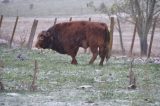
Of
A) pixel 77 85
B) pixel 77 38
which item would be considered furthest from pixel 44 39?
pixel 77 85

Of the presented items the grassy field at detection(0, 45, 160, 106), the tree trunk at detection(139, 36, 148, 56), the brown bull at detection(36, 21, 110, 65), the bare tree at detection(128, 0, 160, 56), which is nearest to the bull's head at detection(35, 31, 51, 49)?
the brown bull at detection(36, 21, 110, 65)

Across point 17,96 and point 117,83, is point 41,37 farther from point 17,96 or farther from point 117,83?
point 17,96

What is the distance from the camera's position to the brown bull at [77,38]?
19.4 meters

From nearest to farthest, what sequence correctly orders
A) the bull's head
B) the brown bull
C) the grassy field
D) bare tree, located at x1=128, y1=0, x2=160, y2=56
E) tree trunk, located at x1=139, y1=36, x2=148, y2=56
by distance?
the grassy field → the brown bull → the bull's head → tree trunk, located at x1=139, y1=36, x2=148, y2=56 → bare tree, located at x1=128, y1=0, x2=160, y2=56

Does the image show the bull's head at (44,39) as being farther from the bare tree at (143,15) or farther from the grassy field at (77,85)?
the bare tree at (143,15)

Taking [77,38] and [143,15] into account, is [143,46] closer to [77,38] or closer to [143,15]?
[143,15]

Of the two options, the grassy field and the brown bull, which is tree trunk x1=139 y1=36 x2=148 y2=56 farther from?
the grassy field

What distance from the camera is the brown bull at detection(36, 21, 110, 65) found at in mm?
19406

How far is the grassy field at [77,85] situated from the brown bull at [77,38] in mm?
1404

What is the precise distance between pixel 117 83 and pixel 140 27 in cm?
1540

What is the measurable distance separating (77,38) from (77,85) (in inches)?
269

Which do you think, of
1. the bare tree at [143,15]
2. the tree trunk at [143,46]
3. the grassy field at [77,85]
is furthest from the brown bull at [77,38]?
the bare tree at [143,15]

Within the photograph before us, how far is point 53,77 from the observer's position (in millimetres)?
14734

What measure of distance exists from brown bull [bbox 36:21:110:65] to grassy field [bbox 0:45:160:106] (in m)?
1.40
